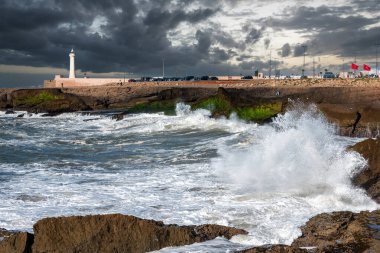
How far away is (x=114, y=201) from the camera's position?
9453 millimetres

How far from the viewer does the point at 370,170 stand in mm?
9680

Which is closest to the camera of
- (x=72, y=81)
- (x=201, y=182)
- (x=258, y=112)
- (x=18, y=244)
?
(x=18, y=244)

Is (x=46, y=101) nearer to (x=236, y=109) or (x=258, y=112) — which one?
(x=236, y=109)

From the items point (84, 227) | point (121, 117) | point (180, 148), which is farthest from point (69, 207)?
point (121, 117)

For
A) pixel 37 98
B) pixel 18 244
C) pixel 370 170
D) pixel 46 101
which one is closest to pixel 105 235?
pixel 18 244

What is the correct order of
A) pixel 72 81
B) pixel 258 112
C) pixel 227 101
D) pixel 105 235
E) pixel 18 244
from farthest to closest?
pixel 72 81 → pixel 227 101 → pixel 258 112 → pixel 105 235 → pixel 18 244

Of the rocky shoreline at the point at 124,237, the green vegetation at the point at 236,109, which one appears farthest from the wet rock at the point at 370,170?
the green vegetation at the point at 236,109

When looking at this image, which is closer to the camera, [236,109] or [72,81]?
[236,109]

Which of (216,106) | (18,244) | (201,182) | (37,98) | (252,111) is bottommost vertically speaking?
(201,182)

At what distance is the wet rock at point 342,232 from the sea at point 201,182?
0.29 metres

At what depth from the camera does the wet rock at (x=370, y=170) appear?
9.03 meters

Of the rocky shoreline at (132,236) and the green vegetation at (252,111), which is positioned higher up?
the green vegetation at (252,111)

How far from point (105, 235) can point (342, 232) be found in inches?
114

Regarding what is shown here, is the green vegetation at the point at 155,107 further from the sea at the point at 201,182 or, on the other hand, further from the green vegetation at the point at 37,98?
the sea at the point at 201,182
